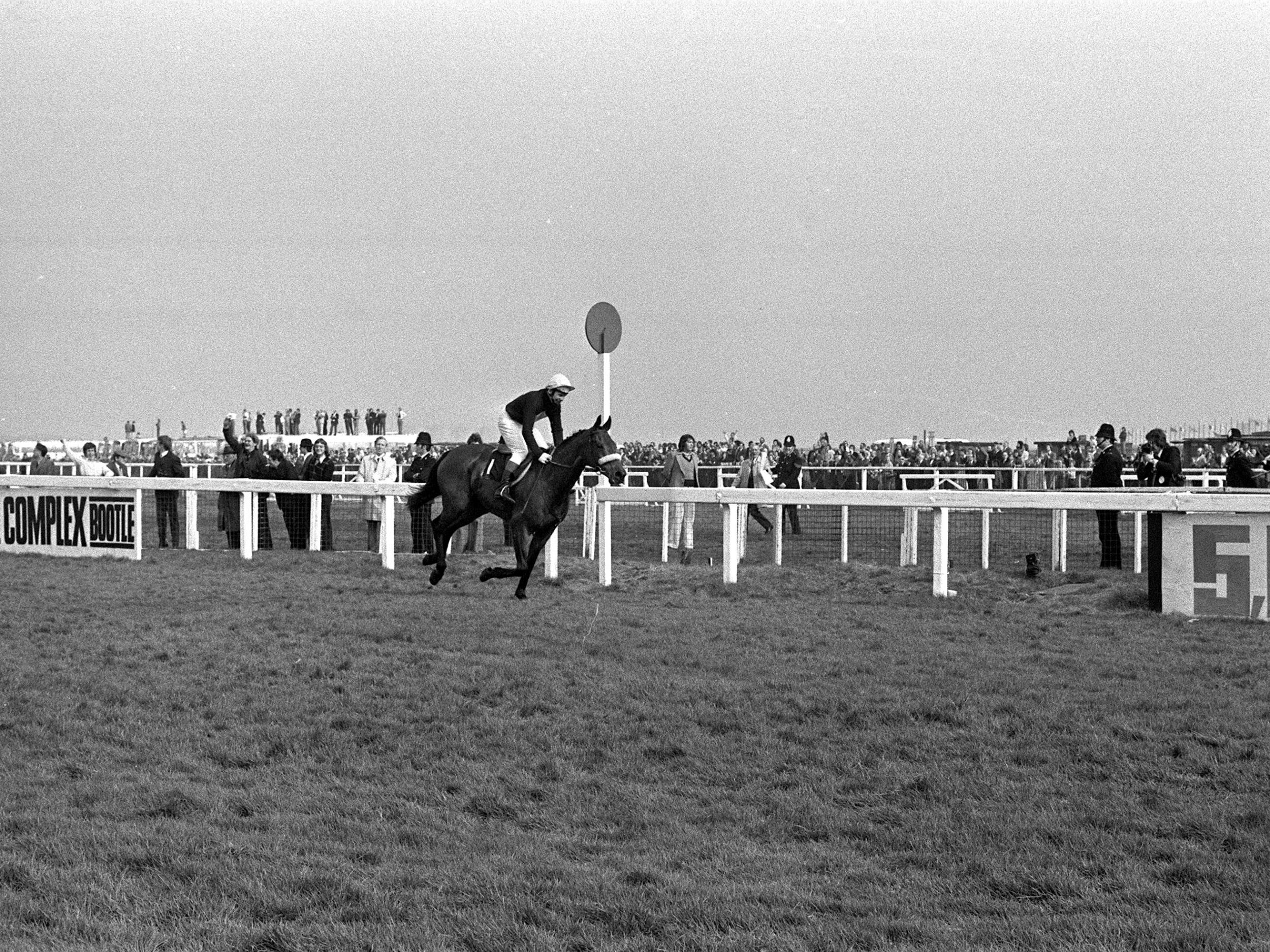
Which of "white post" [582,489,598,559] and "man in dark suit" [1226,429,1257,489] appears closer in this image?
"white post" [582,489,598,559]

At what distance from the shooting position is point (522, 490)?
12.6 meters

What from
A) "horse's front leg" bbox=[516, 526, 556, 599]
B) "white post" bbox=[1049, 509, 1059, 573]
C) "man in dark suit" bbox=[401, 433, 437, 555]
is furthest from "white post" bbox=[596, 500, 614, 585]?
"white post" bbox=[1049, 509, 1059, 573]

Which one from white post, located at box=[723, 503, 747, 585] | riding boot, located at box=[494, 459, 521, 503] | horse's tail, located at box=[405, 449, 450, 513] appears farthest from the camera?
horse's tail, located at box=[405, 449, 450, 513]

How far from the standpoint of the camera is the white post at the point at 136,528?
54.7 ft

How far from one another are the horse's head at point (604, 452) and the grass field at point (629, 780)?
1.39 m

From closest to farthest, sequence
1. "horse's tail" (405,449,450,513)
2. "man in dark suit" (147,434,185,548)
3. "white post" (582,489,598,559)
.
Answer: "horse's tail" (405,449,450,513), "white post" (582,489,598,559), "man in dark suit" (147,434,185,548)

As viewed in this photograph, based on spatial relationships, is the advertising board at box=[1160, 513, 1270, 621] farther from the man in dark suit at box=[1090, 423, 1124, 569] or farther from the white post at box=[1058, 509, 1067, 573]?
the man in dark suit at box=[1090, 423, 1124, 569]

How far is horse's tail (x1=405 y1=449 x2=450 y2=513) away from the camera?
1372 cm

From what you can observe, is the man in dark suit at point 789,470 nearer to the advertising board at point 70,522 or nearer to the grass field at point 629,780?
the advertising board at point 70,522

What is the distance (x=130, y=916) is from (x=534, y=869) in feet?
4.23

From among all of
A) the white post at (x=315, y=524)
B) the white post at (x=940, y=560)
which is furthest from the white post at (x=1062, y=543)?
the white post at (x=315, y=524)

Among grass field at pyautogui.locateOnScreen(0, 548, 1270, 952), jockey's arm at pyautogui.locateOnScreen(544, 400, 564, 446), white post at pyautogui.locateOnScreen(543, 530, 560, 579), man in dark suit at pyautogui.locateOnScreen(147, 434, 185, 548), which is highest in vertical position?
jockey's arm at pyautogui.locateOnScreen(544, 400, 564, 446)

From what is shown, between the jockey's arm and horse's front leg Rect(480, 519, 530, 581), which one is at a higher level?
the jockey's arm

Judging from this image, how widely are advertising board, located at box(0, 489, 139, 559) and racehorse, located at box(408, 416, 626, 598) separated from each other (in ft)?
16.4
